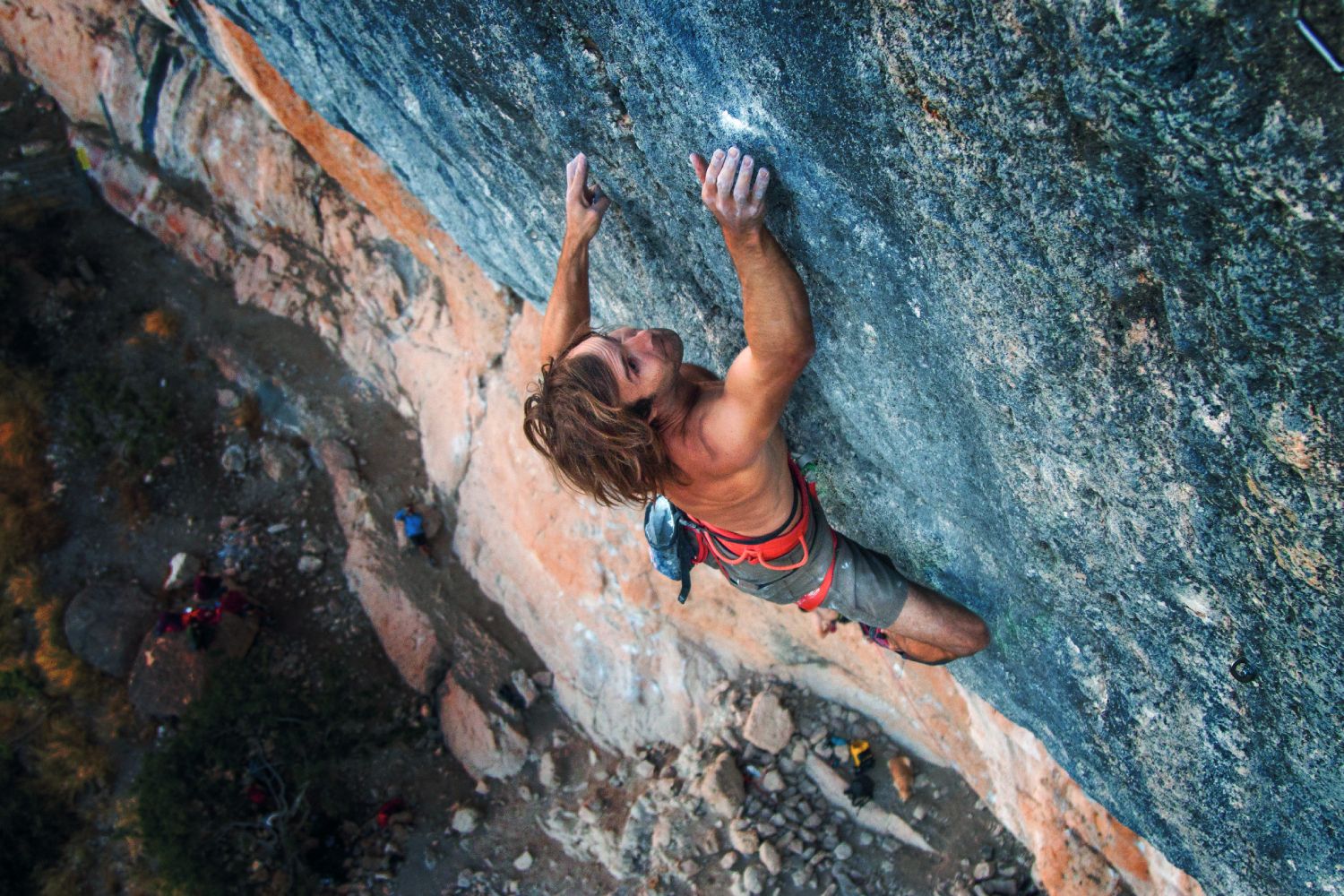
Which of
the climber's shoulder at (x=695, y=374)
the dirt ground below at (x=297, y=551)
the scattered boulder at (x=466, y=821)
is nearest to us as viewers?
the climber's shoulder at (x=695, y=374)

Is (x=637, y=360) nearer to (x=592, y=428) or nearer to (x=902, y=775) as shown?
(x=592, y=428)

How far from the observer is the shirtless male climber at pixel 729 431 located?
7.38 feet

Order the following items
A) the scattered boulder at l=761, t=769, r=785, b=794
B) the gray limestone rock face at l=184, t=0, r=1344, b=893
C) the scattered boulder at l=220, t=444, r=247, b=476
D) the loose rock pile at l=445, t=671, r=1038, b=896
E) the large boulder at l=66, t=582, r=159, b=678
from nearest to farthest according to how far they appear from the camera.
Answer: the gray limestone rock face at l=184, t=0, r=1344, b=893
the loose rock pile at l=445, t=671, r=1038, b=896
the scattered boulder at l=761, t=769, r=785, b=794
the large boulder at l=66, t=582, r=159, b=678
the scattered boulder at l=220, t=444, r=247, b=476

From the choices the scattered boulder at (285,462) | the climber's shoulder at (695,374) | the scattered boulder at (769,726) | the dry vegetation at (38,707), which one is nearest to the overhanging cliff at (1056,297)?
the climber's shoulder at (695,374)

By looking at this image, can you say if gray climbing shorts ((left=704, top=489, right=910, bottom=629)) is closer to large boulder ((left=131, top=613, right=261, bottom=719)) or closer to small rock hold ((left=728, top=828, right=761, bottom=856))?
small rock hold ((left=728, top=828, right=761, bottom=856))

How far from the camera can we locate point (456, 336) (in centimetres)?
675

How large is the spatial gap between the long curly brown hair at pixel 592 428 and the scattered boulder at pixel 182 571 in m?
6.37

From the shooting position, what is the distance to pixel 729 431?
2.51 metres

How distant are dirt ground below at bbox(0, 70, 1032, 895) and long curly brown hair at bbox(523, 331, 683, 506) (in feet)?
11.7

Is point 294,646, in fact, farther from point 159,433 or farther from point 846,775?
point 846,775

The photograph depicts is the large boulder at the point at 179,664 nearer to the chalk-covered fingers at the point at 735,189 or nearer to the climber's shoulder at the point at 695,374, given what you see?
the climber's shoulder at the point at 695,374

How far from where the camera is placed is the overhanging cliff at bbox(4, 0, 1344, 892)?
139 centimetres

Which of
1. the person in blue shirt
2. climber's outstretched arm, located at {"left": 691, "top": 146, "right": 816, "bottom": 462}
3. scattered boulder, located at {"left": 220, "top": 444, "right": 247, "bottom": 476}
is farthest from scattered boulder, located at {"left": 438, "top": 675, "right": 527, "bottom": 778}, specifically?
climber's outstretched arm, located at {"left": 691, "top": 146, "right": 816, "bottom": 462}

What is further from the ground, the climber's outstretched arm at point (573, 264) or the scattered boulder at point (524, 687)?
the climber's outstretched arm at point (573, 264)
